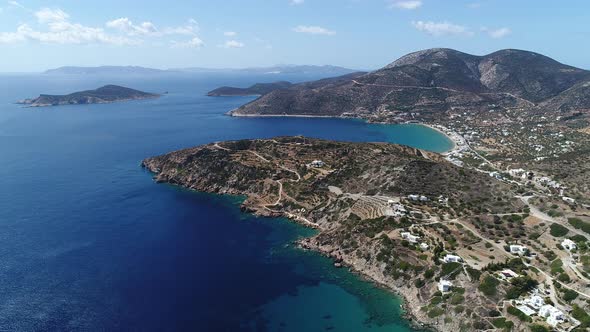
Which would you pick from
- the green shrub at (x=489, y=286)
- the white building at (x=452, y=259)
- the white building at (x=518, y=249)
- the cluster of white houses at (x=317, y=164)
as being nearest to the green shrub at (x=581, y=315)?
the green shrub at (x=489, y=286)

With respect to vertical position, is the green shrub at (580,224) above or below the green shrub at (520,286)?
above

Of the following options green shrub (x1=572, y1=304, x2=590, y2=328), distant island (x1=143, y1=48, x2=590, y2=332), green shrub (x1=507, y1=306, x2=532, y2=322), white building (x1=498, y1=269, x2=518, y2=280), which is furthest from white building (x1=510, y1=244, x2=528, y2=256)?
green shrub (x1=507, y1=306, x2=532, y2=322)

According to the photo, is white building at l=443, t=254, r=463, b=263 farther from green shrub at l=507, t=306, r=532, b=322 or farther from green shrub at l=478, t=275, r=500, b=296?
green shrub at l=507, t=306, r=532, b=322

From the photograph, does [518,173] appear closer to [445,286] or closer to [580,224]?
[580,224]

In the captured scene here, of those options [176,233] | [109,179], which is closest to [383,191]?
[176,233]

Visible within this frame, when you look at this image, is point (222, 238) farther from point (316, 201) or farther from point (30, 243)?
point (30, 243)

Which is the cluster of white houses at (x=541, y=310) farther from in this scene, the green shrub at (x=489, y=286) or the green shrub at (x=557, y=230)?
the green shrub at (x=557, y=230)

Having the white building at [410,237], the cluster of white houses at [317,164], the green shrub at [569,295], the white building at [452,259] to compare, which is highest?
the cluster of white houses at [317,164]
